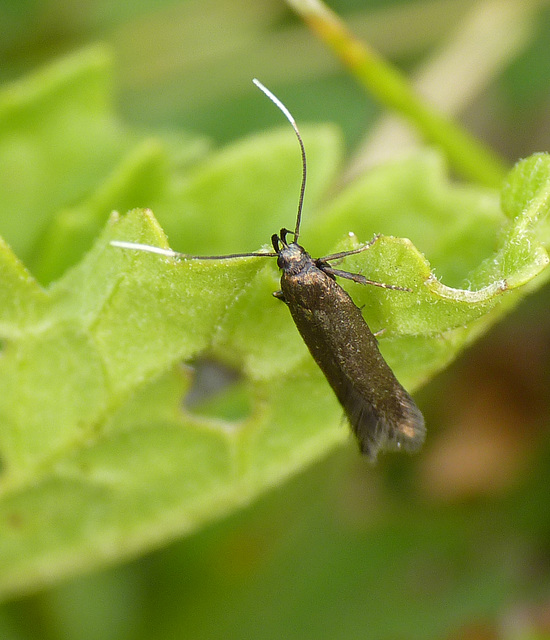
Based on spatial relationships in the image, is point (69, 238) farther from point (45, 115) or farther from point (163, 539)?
point (163, 539)

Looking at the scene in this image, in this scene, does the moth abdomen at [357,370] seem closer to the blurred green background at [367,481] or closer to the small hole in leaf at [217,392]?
the small hole in leaf at [217,392]

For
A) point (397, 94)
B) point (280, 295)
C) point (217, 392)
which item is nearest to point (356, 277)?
point (280, 295)

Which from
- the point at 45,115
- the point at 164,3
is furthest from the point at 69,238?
the point at 164,3

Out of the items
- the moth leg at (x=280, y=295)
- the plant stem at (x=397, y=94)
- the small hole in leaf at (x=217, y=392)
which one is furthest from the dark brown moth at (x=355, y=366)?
the plant stem at (x=397, y=94)

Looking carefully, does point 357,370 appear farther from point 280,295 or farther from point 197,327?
point 197,327

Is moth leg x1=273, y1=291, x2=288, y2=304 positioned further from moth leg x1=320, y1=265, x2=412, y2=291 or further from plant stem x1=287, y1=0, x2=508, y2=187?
plant stem x1=287, y1=0, x2=508, y2=187

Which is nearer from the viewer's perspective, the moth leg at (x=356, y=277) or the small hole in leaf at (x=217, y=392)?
the moth leg at (x=356, y=277)

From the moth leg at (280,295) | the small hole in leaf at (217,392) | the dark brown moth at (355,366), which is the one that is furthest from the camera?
the small hole in leaf at (217,392)
